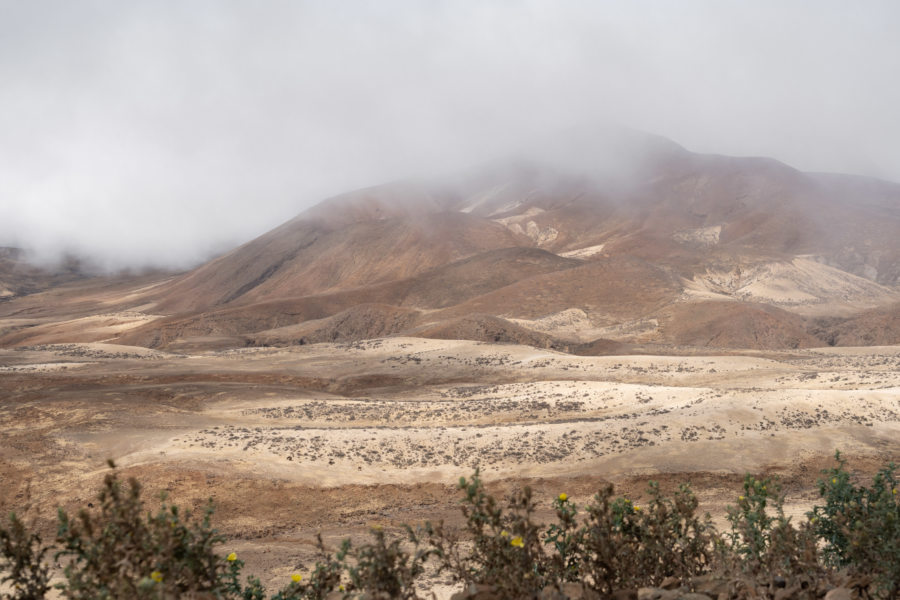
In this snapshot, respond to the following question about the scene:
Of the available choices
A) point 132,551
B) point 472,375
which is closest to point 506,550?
A: point 132,551

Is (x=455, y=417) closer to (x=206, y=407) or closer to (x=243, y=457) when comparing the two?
(x=243, y=457)

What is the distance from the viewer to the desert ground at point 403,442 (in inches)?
567

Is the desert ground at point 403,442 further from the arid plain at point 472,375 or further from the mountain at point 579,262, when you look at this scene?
the mountain at point 579,262

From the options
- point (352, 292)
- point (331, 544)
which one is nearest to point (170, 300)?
point (352, 292)

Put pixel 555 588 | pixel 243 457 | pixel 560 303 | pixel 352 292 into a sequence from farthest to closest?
1. pixel 352 292
2. pixel 560 303
3. pixel 243 457
4. pixel 555 588

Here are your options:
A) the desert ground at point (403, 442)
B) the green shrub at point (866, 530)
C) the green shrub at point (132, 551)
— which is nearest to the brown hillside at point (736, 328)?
the desert ground at point (403, 442)

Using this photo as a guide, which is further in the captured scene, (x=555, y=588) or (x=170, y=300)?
(x=170, y=300)

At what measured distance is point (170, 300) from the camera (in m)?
106

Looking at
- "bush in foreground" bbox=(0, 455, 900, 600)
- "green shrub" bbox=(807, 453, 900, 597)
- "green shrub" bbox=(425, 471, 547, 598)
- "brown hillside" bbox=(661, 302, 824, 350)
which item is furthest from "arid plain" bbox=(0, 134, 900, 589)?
"green shrub" bbox=(807, 453, 900, 597)

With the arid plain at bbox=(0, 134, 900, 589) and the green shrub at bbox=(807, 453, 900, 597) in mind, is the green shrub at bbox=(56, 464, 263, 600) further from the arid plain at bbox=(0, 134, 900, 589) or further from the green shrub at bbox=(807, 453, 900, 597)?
the arid plain at bbox=(0, 134, 900, 589)

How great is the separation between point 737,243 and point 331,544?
91.9m

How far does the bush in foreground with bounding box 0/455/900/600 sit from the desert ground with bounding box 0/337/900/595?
4.30 metres

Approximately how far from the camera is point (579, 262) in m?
81.4

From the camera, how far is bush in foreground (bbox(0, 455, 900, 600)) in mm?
4062
